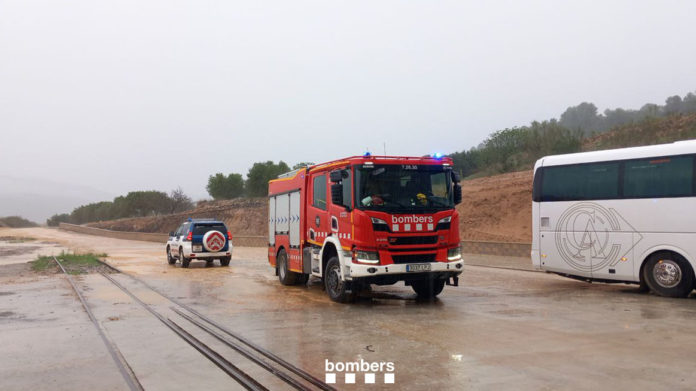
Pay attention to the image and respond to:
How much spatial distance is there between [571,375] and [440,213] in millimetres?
5606

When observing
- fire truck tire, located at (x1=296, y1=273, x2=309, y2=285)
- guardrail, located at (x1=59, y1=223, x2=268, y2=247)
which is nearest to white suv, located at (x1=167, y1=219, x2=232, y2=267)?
fire truck tire, located at (x1=296, y1=273, x2=309, y2=285)

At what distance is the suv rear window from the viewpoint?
2314 centimetres

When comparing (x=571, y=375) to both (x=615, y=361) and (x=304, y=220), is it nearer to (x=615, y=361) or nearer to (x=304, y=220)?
(x=615, y=361)

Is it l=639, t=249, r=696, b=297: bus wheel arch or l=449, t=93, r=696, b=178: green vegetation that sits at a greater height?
l=449, t=93, r=696, b=178: green vegetation

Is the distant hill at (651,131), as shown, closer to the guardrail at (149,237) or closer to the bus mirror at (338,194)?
the guardrail at (149,237)

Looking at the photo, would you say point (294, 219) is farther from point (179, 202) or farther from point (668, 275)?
point (179, 202)

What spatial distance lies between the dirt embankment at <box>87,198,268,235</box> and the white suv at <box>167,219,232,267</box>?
42259mm

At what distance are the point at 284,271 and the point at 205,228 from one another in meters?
8.72

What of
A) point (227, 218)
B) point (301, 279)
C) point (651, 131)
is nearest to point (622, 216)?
point (301, 279)

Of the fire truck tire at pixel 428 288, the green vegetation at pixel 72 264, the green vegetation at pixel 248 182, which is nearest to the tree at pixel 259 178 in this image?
the green vegetation at pixel 248 182

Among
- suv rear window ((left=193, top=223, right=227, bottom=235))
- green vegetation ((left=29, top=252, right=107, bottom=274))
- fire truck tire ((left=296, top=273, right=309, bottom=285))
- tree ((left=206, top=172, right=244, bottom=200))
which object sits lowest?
green vegetation ((left=29, top=252, right=107, bottom=274))

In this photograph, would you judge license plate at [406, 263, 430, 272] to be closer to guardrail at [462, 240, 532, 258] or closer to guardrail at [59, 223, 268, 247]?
guardrail at [462, 240, 532, 258]

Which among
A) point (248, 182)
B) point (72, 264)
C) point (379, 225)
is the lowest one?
point (72, 264)

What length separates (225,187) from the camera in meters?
94.2
